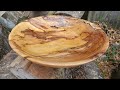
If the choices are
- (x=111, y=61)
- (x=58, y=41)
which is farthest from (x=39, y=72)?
(x=111, y=61)

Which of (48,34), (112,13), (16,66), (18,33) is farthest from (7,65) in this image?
(112,13)

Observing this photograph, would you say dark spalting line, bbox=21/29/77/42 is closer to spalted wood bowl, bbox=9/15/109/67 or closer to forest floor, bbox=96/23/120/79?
spalted wood bowl, bbox=9/15/109/67

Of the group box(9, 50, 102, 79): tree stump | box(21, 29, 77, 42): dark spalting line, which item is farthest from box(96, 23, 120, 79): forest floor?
box(21, 29, 77, 42): dark spalting line

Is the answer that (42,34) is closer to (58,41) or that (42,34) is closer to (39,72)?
(58,41)

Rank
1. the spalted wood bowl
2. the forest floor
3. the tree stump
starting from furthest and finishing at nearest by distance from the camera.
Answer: the forest floor
the tree stump
the spalted wood bowl

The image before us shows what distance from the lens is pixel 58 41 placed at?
8.91 ft

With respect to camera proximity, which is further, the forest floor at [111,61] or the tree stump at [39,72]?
the forest floor at [111,61]

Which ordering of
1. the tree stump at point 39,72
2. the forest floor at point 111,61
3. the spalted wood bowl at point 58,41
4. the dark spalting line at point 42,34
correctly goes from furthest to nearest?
1. the forest floor at point 111,61
2. the dark spalting line at point 42,34
3. the tree stump at point 39,72
4. the spalted wood bowl at point 58,41

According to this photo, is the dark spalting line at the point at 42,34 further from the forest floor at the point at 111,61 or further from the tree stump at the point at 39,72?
the forest floor at the point at 111,61

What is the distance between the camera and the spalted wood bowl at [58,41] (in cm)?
240

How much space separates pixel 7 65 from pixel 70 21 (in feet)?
3.07

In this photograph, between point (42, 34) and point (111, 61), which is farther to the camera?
point (111, 61)

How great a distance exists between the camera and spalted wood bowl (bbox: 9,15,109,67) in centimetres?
240

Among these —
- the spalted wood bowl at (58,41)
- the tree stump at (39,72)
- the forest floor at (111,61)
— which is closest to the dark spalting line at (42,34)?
the spalted wood bowl at (58,41)
